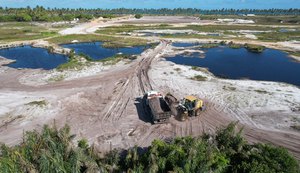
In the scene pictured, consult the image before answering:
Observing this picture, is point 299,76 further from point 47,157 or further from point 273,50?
point 47,157

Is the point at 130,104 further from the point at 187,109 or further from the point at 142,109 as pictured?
the point at 187,109

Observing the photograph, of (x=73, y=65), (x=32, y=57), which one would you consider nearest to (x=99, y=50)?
(x=32, y=57)

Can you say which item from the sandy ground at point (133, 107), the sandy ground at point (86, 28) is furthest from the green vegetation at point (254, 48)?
the sandy ground at point (86, 28)

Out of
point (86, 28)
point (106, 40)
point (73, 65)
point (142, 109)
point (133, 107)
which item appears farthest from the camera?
point (86, 28)

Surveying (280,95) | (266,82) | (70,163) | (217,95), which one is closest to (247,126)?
(217,95)

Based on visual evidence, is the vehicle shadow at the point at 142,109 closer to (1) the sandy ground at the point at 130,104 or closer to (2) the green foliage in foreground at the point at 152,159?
(1) the sandy ground at the point at 130,104

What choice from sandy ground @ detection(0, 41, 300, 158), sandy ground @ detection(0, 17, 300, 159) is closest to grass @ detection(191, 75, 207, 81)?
sandy ground @ detection(0, 17, 300, 159)
